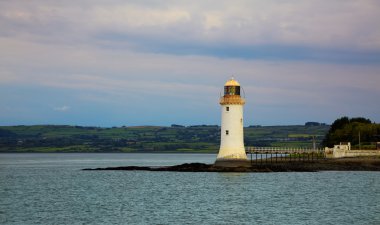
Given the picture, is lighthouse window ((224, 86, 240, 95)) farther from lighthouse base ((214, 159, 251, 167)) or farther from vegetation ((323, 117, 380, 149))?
vegetation ((323, 117, 380, 149))

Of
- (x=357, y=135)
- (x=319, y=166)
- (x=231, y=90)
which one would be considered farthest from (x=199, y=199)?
(x=357, y=135)

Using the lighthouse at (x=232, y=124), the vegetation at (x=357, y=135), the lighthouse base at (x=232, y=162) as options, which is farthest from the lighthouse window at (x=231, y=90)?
the vegetation at (x=357, y=135)

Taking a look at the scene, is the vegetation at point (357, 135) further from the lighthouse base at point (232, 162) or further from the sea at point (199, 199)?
the lighthouse base at point (232, 162)

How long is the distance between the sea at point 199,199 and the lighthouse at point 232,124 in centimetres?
246

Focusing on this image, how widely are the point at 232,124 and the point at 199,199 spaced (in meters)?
19.8

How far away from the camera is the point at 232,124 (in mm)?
75250

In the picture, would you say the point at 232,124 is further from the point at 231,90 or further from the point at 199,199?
the point at 199,199

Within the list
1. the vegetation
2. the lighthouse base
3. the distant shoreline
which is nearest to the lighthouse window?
the lighthouse base

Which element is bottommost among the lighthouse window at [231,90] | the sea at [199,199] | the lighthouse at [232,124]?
the sea at [199,199]

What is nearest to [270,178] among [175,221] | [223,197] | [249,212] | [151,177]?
[151,177]

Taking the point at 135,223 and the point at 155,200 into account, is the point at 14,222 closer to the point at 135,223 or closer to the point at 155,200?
the point at 135,223

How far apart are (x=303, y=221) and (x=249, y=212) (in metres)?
5.64

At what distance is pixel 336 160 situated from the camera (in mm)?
88250

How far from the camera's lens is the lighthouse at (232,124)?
75.2 metres
